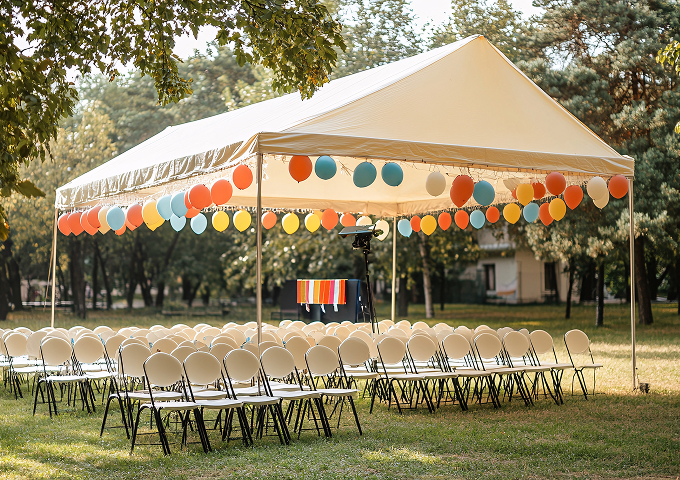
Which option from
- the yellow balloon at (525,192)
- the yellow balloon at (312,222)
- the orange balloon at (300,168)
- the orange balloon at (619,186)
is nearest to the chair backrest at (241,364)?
the orange balloon at (300,168)

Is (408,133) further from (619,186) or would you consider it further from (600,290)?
(600,290)

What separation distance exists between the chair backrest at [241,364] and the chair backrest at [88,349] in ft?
6.68

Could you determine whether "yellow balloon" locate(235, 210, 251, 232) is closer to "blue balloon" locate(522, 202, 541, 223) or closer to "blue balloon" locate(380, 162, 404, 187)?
"blue balloon" locate(380, 162, 404, 187)

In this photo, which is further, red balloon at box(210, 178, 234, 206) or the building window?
the building window

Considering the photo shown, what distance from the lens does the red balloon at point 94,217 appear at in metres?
9.65

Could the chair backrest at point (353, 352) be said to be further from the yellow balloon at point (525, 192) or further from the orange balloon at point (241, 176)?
the yellow balloon at point (525, 192)

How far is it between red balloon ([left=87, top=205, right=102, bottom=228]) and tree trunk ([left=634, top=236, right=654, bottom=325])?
12.6 m

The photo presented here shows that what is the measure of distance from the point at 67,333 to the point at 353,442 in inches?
178

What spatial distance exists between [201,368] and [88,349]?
2083 millimetres

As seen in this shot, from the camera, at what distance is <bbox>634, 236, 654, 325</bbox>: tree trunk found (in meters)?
17.7

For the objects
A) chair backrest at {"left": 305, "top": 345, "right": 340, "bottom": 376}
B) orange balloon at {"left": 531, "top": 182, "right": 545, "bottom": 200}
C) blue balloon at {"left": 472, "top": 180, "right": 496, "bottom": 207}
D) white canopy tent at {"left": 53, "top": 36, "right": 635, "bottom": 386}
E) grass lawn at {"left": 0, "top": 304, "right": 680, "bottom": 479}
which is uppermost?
white canopy tent at {"left": 53, "top": 36, "right": 635, "bottom": 386}

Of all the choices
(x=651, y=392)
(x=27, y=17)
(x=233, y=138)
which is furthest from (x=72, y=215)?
(x=651, y=392)

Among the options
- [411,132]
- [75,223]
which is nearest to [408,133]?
[411,132]

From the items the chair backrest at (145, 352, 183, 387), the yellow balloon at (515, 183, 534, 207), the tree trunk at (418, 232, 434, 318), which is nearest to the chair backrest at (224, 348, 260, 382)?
the chair backrest at (145, 352, 183, 387)
